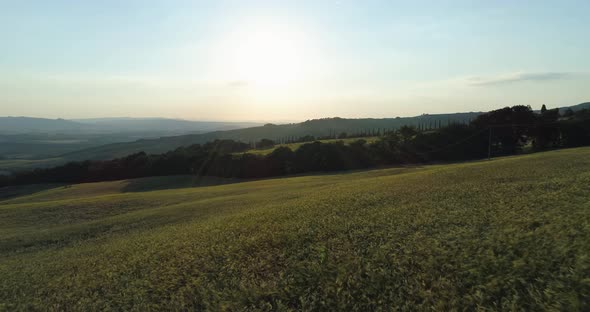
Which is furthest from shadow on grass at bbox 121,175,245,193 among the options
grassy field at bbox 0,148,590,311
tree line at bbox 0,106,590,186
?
grassy field at bbox 0,148,590,311

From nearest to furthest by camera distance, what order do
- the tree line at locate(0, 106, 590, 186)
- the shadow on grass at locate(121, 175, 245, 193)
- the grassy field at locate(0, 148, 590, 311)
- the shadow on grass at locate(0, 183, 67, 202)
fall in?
1. the grassy field at locate(0, 148, 590, 311)
2. the shadow on grass at locate(121, 175, 245, 193)
3. the shadow on grass at locate(0, 183, 67, 202)
4. the tree line at locate(0, 106, 590, 186)

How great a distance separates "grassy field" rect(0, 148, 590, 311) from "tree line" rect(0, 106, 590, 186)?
68.6m

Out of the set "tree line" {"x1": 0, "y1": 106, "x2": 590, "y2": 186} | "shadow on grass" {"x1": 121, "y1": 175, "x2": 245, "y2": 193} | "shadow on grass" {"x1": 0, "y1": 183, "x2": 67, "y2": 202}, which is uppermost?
"tree line" {"x1": 0, "y1": 106, "x2": 590, "y2": 186}

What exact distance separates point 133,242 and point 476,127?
10074cm

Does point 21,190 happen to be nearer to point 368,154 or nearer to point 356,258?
point 368,154

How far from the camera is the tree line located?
87.9 metres

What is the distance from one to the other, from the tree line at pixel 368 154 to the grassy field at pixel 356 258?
68.6m

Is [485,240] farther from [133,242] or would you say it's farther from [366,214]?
[133,242]

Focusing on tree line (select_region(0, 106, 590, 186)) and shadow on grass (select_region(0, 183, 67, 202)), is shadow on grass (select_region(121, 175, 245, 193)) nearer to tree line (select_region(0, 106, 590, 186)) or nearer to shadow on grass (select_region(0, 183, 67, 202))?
tree line (select_region(0, 106, 590, 186))

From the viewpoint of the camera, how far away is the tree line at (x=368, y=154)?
289 ft

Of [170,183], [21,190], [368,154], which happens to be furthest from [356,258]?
[21,190]

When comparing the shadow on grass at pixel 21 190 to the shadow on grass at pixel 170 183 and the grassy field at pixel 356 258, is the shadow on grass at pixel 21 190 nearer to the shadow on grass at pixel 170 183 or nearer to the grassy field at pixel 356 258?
the shadow on grass at pixel 170 183

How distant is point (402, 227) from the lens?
47.9 ft

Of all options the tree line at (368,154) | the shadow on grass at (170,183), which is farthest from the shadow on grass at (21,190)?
the shadow on grass at (170,183)
